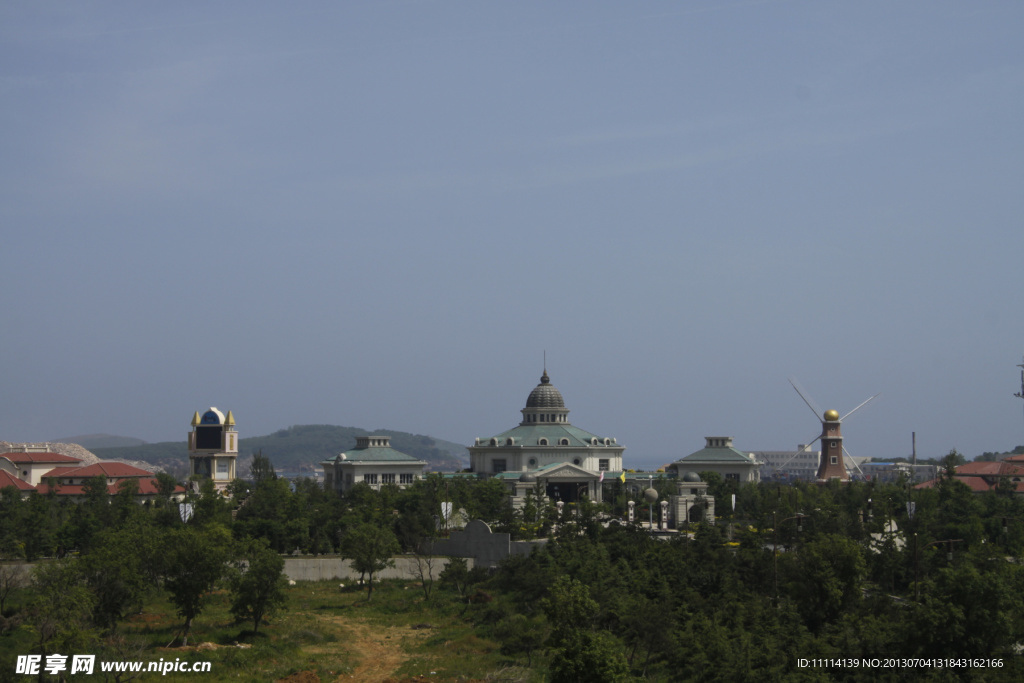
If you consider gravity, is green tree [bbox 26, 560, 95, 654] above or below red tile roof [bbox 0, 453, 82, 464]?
below

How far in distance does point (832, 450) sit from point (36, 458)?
376ft

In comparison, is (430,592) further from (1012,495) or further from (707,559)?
(1012,495)

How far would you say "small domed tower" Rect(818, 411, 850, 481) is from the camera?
162 metres

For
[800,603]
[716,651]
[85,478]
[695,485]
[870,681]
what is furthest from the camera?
[85,478]

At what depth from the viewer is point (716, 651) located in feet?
156

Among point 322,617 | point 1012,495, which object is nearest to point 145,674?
point 322,617

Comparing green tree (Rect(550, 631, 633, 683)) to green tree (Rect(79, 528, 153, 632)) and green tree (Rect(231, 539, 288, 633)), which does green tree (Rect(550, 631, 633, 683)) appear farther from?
green tree (Rect(79, 528, 153, 632))

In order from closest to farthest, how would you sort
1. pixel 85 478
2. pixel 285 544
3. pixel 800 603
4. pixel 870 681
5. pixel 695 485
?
pixel 870 681 < pixel 800 603 < pixel 285 544 < pixel 695 485 < pixel 85 478

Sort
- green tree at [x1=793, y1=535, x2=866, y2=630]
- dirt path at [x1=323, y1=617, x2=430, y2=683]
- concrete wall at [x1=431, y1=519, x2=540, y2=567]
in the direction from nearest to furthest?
dirt path at [x1=323, y1=617, x2=430, y2=683] → green tree at [x1=793, y1=535, x2=866, y2=630] → concrete wall at [x1=431, y1=519, x2=540, y2=567]

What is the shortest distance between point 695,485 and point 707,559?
45.0 m

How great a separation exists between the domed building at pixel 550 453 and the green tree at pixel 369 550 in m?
51.8

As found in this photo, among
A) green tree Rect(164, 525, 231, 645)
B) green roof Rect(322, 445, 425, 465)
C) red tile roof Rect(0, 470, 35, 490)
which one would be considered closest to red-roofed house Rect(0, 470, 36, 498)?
red tile roof Rect(0, 470, 35, 490)

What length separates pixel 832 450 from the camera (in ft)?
539

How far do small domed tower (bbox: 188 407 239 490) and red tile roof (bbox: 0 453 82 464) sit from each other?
1700 cm
